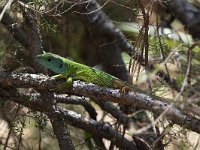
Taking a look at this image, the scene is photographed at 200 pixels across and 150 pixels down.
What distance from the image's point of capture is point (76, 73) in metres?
3.50

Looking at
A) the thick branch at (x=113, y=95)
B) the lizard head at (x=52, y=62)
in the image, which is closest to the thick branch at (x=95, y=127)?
the lizard head at (x=52, y=62)

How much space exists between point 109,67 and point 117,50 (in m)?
0.30

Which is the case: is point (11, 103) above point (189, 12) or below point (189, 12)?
below

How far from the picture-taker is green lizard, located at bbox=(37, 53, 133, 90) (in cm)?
325

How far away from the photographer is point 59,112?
3.52 m

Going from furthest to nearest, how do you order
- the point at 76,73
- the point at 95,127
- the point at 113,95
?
the point at 95,127 → the point at 76,73 → the point at 113,95

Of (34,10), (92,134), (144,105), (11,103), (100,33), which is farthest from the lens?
(100,33)

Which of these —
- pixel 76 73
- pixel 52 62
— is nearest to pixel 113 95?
pixel 76 73

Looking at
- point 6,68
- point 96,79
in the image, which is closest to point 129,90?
point 96,79

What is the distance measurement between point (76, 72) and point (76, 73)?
0.07ft

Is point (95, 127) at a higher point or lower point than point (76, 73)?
lower

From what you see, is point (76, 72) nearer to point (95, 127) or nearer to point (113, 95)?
point (113, 95)

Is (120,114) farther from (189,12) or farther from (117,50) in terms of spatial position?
(189,12)

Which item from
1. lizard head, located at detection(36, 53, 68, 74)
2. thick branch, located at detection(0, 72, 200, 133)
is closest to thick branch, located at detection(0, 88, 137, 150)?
lizard head, located at detection(36, 53, 68, 74)
